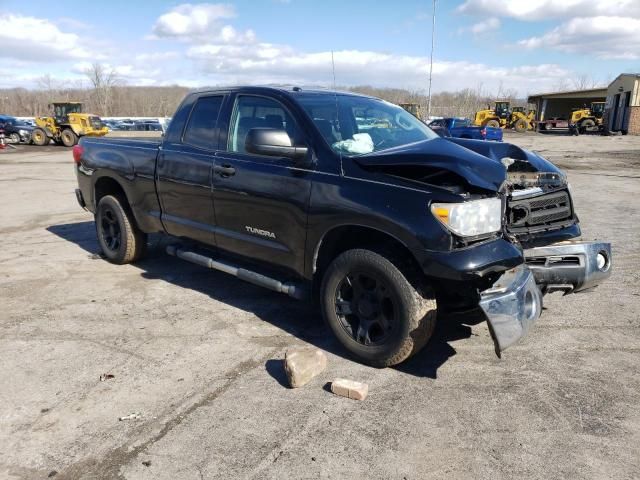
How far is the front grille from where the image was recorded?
3.69m

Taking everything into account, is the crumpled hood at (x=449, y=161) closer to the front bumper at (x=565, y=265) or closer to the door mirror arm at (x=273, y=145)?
the door mirror arm at (x=273, y=145)

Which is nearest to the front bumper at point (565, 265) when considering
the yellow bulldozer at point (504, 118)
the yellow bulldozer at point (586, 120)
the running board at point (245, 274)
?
the running board at point (245, 274)

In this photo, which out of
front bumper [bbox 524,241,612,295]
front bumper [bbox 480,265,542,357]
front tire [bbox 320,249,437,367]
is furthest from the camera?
front bumper [bbox 524,241,612,295]

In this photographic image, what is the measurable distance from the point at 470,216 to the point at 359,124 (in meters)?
1.40

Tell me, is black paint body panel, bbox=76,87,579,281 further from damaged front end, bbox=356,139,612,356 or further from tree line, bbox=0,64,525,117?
tree line, bbox=0,64,525,117

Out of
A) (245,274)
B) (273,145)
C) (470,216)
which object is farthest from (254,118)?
(470,216)

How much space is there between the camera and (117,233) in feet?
19.3

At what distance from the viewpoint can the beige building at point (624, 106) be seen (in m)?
40.1

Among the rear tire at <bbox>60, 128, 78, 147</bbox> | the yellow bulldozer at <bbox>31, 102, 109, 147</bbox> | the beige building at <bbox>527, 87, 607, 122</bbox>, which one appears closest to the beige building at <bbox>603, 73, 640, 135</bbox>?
the beige building at <bbox>527, 87, 607, 122</bbox>

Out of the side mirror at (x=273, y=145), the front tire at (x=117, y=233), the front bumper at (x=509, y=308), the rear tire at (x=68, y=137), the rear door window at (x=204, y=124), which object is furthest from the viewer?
the rear tire at (x=68, y=137)

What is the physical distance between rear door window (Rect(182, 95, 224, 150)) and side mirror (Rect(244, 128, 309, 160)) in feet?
3.16

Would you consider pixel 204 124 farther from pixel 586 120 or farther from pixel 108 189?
pixel 586 120

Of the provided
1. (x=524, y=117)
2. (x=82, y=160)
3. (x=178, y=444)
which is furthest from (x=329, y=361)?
(x=524, y=117)

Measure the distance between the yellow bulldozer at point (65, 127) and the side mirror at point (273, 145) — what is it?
1123 inches
